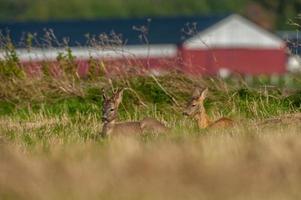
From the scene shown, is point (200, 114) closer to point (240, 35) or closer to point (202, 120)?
point (202, 120)

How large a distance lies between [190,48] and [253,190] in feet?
174

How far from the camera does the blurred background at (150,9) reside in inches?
4481

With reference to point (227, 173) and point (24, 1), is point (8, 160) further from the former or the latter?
point (24, 1)

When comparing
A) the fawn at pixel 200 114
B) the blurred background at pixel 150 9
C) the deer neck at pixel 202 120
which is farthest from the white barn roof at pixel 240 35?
the deer neck at pixel 202 120

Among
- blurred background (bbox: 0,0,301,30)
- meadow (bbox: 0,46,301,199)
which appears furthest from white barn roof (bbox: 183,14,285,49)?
meadow (bbox: 0,46,301,199)

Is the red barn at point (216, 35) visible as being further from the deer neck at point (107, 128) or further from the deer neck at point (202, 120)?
the deer neck at point (107, 128)

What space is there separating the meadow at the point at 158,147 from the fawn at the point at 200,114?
0.16m

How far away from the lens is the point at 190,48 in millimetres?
62906

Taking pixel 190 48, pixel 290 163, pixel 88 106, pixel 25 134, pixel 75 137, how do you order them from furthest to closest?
pixel 190 48 < pixel 88 106 < pixel 25 134 < pixel 75 137 < pixel 290 163

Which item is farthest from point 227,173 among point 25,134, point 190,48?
point 190,48

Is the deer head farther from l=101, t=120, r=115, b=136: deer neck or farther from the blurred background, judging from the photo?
the blurred background

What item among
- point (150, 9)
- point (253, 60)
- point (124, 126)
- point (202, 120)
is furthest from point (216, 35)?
point (150, 9)

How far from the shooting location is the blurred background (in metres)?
114

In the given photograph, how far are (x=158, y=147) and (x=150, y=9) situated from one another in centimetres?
11016
